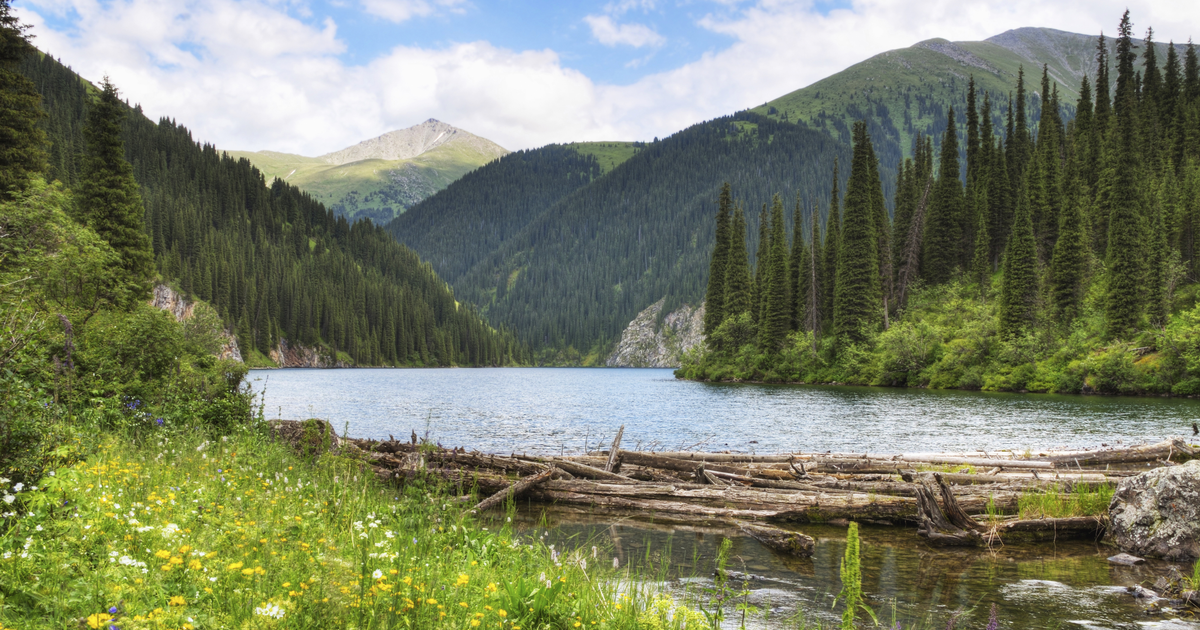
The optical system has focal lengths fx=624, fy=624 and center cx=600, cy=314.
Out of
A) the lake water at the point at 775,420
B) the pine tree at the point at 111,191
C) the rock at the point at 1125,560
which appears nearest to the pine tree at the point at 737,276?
the lake water at the point at 775,420

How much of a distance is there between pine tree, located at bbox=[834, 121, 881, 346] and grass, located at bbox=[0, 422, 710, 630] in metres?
73.4

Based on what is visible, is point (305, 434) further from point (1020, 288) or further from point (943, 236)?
point (943, 236)

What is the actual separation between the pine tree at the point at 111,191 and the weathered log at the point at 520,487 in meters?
27.9

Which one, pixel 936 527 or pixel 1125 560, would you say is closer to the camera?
pixel 1125 560

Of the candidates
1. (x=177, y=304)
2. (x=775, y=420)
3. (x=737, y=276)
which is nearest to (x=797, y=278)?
(x=737, y=276)

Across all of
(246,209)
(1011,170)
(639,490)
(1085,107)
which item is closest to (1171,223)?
(1011,170)

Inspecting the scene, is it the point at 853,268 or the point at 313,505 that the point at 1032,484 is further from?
the point at 853,268

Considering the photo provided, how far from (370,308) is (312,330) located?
79.6ft

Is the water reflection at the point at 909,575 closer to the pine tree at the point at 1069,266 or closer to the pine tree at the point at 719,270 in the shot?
the pine tree at the point at 1069,266

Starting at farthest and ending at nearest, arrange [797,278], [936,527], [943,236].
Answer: [797,278], [943,236], [936,527]

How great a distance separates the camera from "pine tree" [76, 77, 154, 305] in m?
32.4

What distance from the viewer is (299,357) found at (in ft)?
483

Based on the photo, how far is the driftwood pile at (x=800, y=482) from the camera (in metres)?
12.2

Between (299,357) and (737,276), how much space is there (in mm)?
107821
